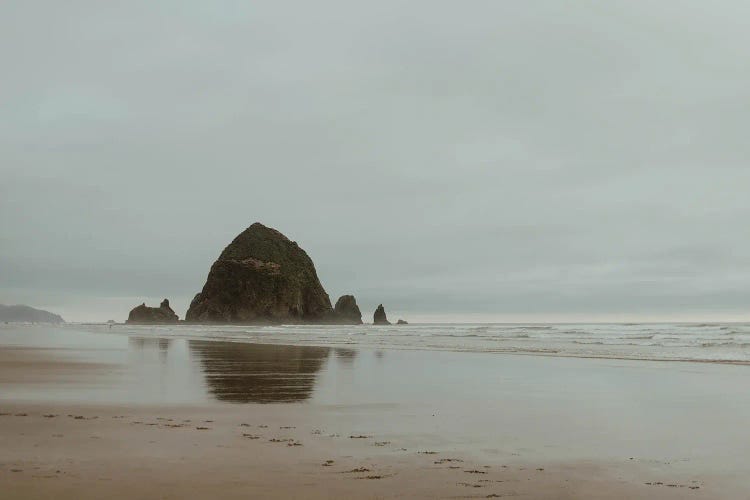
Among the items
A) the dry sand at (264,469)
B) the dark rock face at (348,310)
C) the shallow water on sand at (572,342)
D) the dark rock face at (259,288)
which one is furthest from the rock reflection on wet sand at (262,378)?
the dark rock face at (348,310)

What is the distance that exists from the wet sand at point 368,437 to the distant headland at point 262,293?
120788mm

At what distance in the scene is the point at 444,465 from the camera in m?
6.49

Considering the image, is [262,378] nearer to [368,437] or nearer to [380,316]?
[368,437]

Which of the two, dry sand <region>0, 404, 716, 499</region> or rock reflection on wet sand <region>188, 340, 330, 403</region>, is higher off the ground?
dry sand <region>0, 404, 716, 499</region>

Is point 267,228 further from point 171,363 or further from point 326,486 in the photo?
point 326,486

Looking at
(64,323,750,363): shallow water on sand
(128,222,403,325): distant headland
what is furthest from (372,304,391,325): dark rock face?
(64,323,750,363): shallow water on sand

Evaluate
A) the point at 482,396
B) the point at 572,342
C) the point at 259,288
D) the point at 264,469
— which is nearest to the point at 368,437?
the point at 264,469

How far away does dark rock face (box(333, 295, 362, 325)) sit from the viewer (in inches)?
5738

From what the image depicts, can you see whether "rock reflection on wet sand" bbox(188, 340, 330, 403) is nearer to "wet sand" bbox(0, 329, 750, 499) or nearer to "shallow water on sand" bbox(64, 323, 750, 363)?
"wet sand" bbox(0, 329, 750, 499)

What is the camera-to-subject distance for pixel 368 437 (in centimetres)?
803


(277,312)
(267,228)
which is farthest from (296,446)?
(267,228)

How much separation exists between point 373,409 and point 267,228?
146243 millimetres

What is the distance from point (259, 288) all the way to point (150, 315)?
29956 mm

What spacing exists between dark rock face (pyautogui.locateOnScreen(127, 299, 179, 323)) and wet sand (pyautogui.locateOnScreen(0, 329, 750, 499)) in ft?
449
